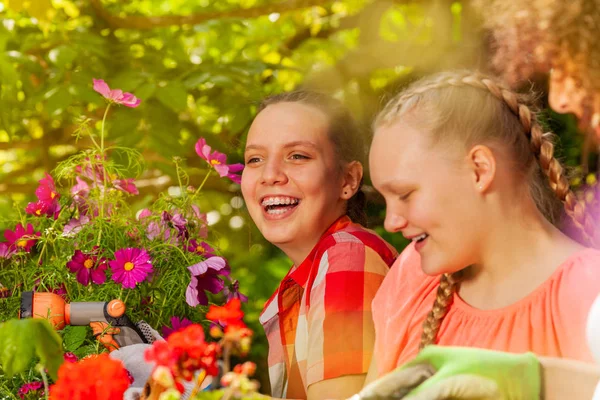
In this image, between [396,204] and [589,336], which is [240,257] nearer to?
[396,204]

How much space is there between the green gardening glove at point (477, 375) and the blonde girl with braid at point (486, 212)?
13 cm

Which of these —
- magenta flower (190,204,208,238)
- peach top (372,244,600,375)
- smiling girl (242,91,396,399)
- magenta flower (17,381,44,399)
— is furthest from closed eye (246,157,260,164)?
magenta flower (17,381,44,399)

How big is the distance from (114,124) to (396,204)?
0.96 meters

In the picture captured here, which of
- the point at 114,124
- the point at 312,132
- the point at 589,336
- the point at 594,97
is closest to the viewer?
the point at 589,336

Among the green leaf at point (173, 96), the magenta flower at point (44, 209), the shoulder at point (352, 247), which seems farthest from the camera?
the green leaf at point (173, 96)

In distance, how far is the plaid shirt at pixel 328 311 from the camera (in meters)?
1.00

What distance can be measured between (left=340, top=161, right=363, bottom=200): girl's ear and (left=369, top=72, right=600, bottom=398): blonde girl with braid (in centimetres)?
30

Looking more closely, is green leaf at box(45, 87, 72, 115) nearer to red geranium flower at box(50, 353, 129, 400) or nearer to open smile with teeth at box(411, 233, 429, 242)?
open smile with teeth at box(411, 233, 429, 242)

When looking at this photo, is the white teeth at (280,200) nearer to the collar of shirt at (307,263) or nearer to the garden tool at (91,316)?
the collar of shirt at (307,263)

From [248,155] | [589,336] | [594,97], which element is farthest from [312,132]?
[589,336]

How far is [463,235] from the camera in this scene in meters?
0.80

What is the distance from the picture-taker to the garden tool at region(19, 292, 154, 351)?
97cm

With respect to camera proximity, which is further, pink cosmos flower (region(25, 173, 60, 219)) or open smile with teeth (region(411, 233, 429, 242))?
pink cosmos flower (region(25, 173, 60, 219))

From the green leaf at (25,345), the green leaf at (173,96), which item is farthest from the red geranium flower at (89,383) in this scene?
the green leaf at (173,96)
